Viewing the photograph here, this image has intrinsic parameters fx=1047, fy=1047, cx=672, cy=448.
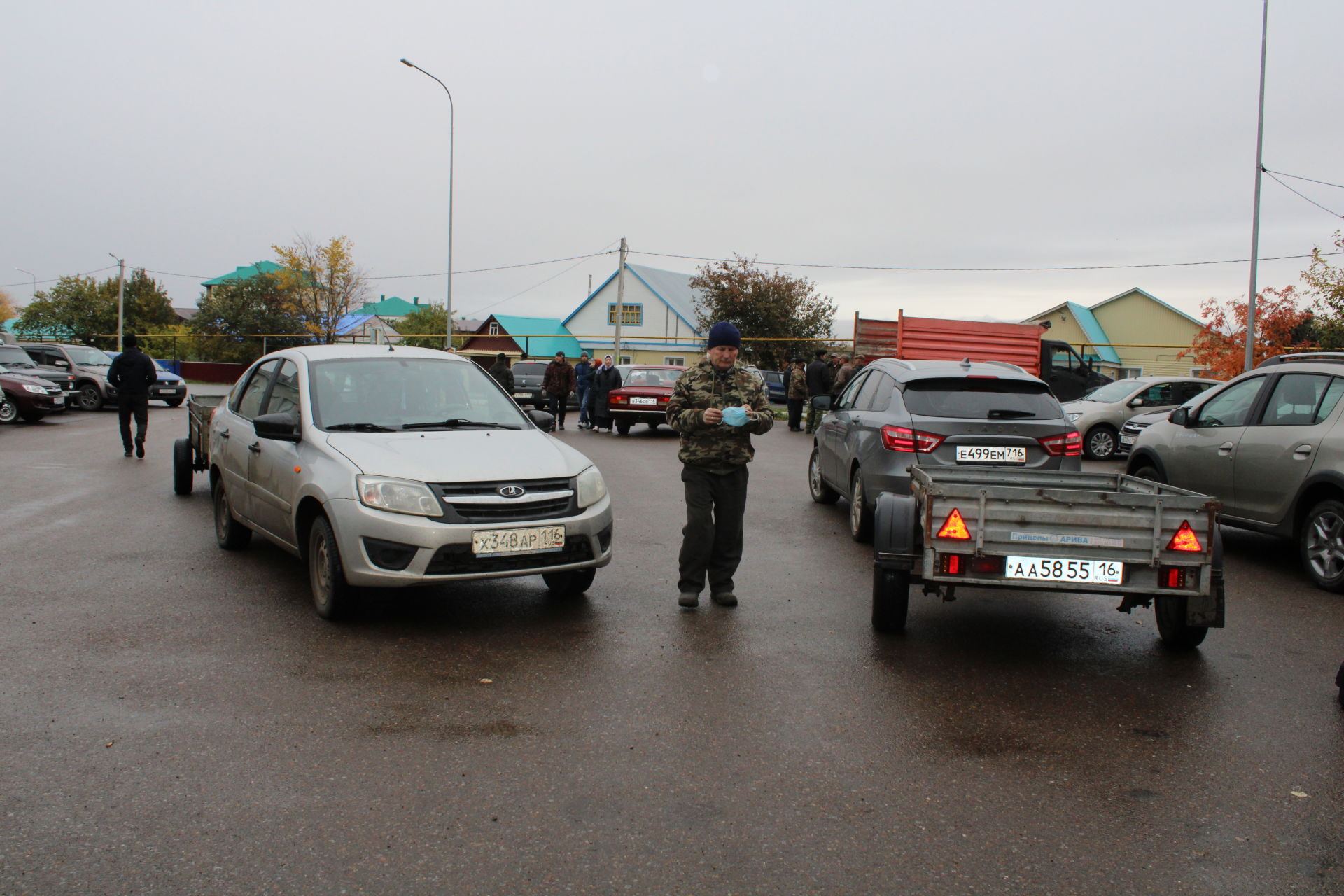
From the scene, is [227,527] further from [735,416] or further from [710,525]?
[735,416]

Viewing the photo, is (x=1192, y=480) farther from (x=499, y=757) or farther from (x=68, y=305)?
(x=68, y=305)

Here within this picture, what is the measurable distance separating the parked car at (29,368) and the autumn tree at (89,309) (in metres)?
55.6

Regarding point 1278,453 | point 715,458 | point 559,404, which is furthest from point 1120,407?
point 715,458

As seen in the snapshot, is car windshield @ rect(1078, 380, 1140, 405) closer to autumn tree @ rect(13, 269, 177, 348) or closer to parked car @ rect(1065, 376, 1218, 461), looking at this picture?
parked car @ rect(1065, 376, 1218, 461)

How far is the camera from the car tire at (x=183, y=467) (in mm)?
10727

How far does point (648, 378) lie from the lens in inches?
866

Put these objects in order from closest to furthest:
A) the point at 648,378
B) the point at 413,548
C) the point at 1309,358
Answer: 1. the point at 413,548
2. the point at 1309,358
3. the point at 648,378

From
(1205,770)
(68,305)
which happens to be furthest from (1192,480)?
(68,305)

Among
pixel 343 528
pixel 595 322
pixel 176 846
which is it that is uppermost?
pixel 595 322

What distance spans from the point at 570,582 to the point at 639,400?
1463 cm

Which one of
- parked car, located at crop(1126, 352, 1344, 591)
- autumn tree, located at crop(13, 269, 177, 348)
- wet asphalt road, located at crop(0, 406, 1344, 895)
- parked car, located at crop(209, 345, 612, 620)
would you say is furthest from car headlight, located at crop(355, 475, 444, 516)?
autumn tree, located at crop(13, 269, 177, 348)

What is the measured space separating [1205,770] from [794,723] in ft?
5.25

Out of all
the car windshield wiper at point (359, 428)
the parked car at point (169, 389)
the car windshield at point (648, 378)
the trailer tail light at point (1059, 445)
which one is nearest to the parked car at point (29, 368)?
the parked car at point (169, 389)

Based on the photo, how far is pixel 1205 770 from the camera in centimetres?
405
